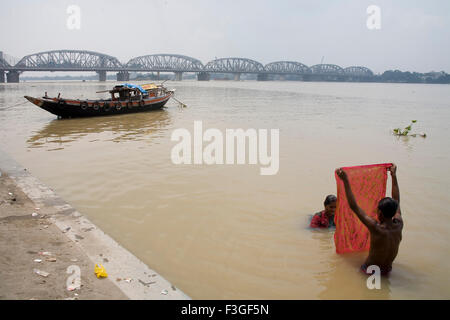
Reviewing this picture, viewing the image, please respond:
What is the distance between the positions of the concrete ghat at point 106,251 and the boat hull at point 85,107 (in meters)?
16.7

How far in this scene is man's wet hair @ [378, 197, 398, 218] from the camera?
13.0ft

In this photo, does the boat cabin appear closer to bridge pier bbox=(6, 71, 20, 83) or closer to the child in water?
the child in water

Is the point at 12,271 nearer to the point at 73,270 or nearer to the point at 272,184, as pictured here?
the point at 73,270

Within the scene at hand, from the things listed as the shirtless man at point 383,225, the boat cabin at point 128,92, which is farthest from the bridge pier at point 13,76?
the shirtless man at point 383,225

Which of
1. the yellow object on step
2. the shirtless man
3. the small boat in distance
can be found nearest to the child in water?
the shirtless man

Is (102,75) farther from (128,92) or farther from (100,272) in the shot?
(100,272)

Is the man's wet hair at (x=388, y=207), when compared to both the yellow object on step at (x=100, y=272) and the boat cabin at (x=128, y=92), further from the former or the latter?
the boat cabin at (x=128, y=92)

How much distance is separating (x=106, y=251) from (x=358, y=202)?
346cm

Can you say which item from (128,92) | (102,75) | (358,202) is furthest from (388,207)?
(102,75)

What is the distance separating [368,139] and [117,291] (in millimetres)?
14219

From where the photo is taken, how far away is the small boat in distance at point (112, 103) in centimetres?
2209

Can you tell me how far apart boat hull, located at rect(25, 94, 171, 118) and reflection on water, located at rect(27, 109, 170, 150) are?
0.45m

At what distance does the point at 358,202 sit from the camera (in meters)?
4.91
